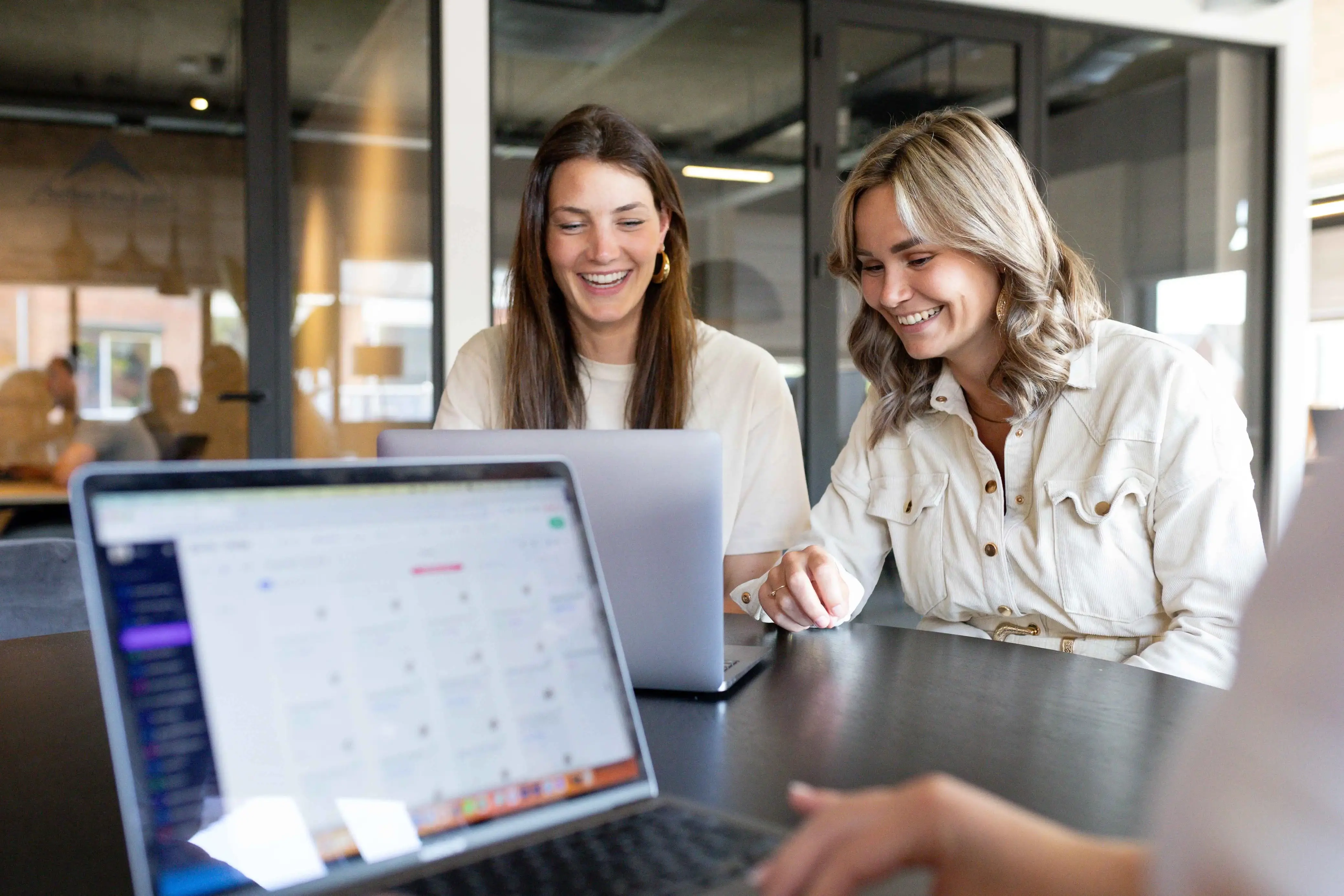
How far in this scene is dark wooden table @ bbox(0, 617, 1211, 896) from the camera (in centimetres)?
74

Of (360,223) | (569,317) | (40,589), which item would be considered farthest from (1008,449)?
(360,223)

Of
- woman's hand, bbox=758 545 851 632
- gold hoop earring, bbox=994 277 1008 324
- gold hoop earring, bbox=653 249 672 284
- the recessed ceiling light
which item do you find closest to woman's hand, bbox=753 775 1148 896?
woman's hand, bbox=758 545 851 632

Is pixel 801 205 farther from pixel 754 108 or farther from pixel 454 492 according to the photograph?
pixel 454 492

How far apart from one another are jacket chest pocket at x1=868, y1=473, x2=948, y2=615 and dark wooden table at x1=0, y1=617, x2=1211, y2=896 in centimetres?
32

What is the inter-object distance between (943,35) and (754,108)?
0.88m

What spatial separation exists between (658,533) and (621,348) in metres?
1.02

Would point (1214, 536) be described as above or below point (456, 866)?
above

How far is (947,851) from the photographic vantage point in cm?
Result: 44

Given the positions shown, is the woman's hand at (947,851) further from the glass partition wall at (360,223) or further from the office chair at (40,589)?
the glass partition wall at (360,223)

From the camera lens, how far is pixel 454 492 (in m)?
0.70

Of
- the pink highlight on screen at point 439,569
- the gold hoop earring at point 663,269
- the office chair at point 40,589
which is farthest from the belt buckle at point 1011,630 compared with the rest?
the office chair at point 40,589

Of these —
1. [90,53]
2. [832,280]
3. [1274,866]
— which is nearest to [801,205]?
[832,280]

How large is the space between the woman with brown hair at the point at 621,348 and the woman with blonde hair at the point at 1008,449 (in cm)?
19

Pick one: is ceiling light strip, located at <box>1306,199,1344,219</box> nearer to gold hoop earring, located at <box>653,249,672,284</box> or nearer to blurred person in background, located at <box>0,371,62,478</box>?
gold hoop earring, located at <box>653,249,672,284</box>
